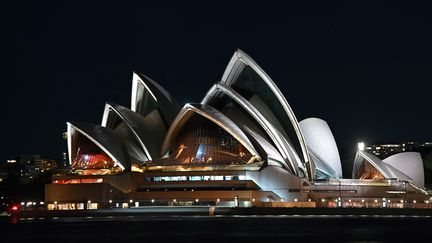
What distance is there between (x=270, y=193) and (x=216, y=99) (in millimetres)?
9857

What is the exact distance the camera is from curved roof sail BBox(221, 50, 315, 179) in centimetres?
6294

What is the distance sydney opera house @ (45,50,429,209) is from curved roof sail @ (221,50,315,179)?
0.09 meters

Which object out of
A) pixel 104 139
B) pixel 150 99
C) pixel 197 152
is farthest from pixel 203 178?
pixel 104 139

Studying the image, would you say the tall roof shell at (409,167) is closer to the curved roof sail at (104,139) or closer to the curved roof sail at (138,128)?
the curved roof sail at (138,128)

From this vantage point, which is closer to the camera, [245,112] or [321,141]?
[245,112]

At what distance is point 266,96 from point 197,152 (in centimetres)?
817

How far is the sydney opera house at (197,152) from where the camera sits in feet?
206

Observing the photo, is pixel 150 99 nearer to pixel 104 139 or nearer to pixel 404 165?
pixel 104 139

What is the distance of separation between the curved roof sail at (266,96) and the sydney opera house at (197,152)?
0.09 metres

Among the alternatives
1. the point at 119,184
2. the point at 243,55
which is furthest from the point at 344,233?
the point at 119,184

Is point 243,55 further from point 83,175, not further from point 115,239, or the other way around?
point 115,239

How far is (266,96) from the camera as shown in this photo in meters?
64.7

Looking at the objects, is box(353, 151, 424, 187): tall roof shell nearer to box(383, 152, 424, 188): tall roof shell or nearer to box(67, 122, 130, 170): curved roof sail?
box(383, 152, 424, 188): tall roof shell

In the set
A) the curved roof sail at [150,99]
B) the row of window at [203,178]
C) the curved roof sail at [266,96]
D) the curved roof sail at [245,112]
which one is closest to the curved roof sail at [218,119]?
the curved roof sail at [245,112]
